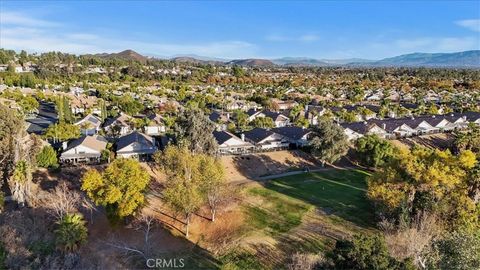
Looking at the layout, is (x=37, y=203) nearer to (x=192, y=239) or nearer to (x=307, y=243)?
(x=192, y=239)

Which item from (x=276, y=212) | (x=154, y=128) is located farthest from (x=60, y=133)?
(x=276, y=212)

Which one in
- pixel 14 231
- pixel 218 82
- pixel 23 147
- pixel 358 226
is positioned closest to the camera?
pixel 14 231

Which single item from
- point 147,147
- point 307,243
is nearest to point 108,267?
point 307,243

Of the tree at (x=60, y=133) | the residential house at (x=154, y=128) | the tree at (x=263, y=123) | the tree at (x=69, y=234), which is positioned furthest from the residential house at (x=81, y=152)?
the tree at (x=263, y=123)

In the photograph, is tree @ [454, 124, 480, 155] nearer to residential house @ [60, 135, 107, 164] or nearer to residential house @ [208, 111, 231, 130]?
residential house @ [208, 111, 231, 130]

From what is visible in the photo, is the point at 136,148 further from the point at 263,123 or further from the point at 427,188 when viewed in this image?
the point at 427,188

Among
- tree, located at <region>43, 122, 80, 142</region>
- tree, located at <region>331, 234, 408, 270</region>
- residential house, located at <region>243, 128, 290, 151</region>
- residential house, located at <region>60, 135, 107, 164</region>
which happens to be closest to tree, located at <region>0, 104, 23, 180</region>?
residential house, located at <region>60, 135, 107, 164</region>
